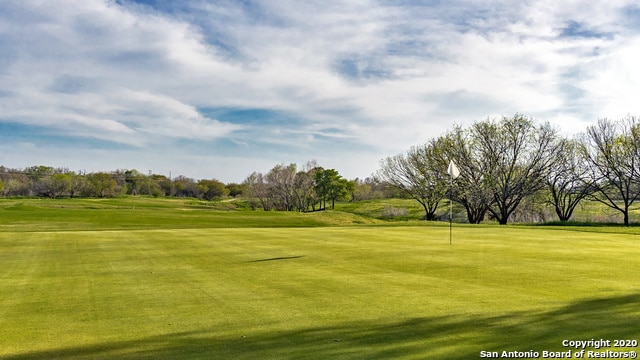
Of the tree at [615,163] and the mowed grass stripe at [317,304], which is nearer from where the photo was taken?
the mowed grass stripe at [317,304]

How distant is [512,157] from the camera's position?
54.7m

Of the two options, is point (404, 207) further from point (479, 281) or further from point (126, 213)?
point (479, 281)

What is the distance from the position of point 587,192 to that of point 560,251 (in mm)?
46305

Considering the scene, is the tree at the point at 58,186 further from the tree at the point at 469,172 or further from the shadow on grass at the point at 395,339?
the shadow on grass at the point at 395,339

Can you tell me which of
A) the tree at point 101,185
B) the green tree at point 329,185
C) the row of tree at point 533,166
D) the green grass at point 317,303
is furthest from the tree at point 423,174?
the tree at point 101,185

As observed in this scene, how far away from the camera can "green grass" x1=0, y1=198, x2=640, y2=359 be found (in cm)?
602

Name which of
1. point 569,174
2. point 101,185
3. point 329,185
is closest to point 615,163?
point 569,174

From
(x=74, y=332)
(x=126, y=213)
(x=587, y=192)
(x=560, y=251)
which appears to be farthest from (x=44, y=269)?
(x=587, y=192)

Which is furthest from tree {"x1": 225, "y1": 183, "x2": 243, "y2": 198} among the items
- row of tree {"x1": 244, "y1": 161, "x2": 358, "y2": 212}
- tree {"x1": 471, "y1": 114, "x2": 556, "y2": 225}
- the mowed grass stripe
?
the mowed grass stripe

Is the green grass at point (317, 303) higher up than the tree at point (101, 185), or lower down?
lower down

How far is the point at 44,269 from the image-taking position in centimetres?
1395

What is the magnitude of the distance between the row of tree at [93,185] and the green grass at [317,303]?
110 meters

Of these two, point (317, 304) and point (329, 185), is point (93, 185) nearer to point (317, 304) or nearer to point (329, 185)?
point (329, 185)

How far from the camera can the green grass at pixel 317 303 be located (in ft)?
19.7
